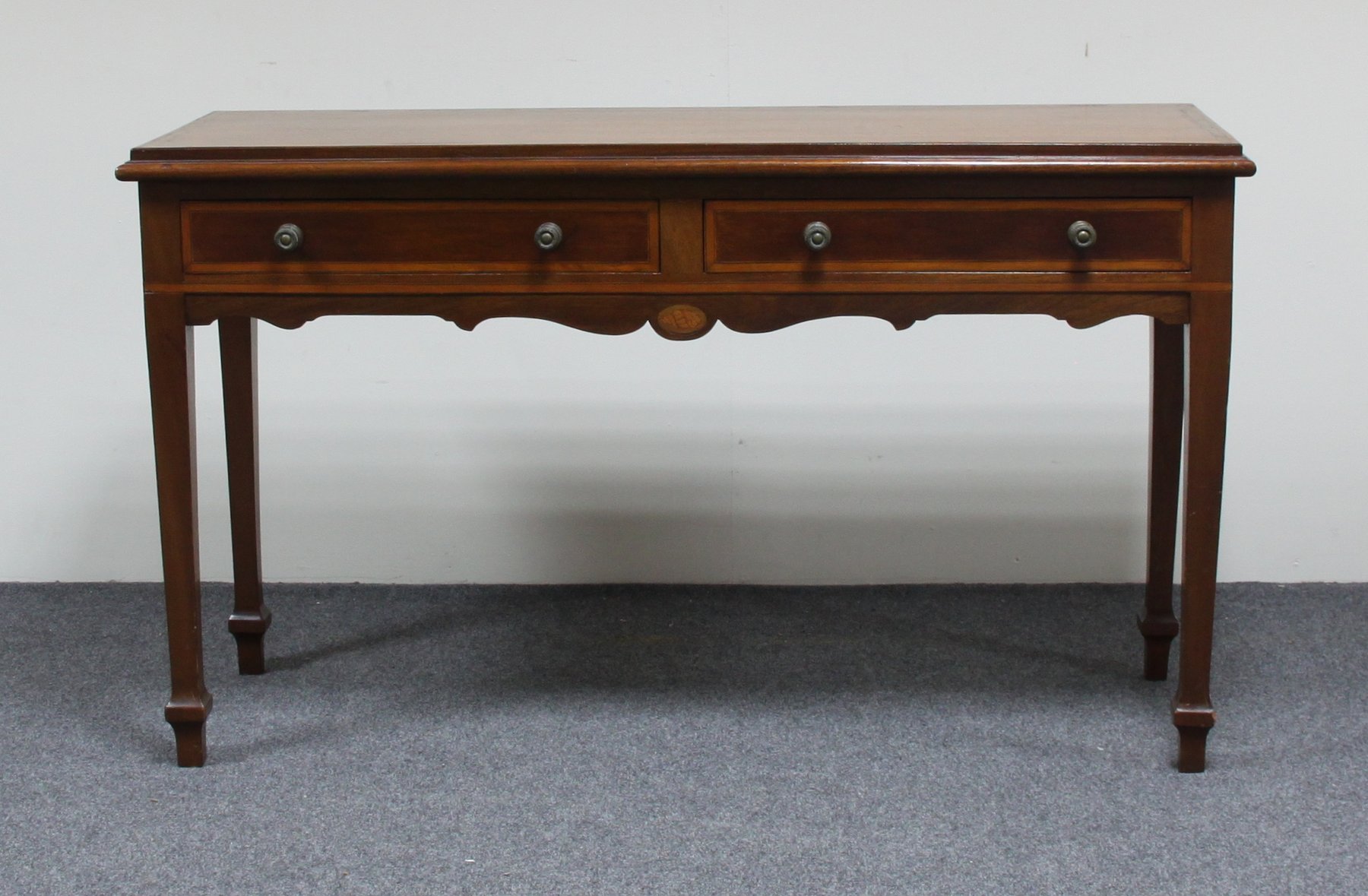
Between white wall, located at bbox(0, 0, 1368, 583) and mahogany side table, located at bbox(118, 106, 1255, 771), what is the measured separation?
73cm

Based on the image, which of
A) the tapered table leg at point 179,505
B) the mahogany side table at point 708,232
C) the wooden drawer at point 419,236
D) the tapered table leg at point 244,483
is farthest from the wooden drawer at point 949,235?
the tapered table leg at point 244,483

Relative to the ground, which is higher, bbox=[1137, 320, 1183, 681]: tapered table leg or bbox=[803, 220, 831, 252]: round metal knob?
bbox=[803, 220, 831, 252]: round metal knob

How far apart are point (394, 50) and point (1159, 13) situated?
138 centimetres

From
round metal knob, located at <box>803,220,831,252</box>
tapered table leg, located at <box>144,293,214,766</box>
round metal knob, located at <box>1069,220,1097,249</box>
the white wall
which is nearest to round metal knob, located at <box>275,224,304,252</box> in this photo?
tapered table leg, located at <box>144,293,214,766</box>

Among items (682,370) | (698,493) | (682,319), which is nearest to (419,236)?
(682,319)

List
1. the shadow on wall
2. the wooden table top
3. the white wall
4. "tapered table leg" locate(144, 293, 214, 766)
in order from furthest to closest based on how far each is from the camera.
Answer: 1. the shadow on wall
2. the white wall
3. "tapered table leg" locate(144, 293, 214, 766)
4. the wooden table top

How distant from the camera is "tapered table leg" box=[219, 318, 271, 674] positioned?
2.47 metres

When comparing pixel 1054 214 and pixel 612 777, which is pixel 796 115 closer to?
pixel 1054 214

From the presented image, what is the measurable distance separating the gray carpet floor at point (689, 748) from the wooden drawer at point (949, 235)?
28.7 inches

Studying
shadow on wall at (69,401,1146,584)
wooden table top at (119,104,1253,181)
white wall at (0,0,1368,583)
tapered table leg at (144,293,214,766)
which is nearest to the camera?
wooden table top at (119,104,1253,181)

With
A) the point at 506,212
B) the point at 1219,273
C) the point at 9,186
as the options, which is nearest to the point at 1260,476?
the point at 1219,273

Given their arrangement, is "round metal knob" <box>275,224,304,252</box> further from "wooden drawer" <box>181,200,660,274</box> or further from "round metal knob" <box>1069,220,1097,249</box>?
"round metal knob" <box>1069,220,1097,249</box>

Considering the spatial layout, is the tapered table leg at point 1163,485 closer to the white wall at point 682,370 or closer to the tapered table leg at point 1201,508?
the tapered table leg at point 1201,508

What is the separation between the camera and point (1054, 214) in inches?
79.4
